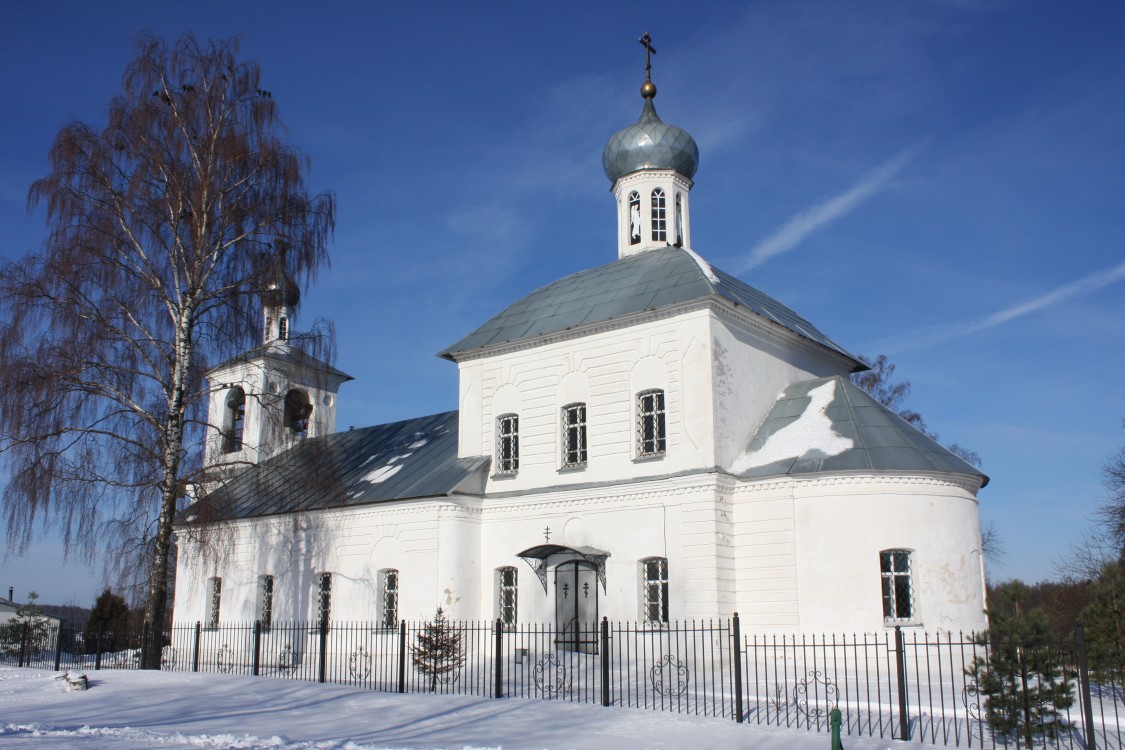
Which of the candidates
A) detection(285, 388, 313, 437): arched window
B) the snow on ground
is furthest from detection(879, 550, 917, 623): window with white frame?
detection(285, 388, 313, 437): arched window

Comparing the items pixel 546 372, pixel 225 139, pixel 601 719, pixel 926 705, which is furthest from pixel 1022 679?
pixel 225 139

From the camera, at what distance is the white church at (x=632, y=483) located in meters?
17.1

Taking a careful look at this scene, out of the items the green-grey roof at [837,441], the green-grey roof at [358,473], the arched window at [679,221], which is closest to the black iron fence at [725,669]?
the green-grey roof at [358,473]

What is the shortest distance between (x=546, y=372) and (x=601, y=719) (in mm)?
10198

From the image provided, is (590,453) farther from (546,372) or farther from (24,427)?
(24,427)

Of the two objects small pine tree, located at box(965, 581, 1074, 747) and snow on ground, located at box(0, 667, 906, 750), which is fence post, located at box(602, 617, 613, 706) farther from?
small pine tree, located at box(965, 581, 1074, 747)

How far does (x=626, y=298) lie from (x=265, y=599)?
11.5 meters

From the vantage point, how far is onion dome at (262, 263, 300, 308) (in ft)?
60.8

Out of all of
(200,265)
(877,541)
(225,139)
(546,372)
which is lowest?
(877,541)

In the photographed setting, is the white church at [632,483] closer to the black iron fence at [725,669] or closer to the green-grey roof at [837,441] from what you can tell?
the green-grey roof at [837,441]

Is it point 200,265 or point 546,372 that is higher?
point 200,265

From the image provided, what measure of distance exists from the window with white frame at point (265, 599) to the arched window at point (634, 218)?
1185 cm

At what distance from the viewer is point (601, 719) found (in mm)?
11594

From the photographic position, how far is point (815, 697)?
41.5ft
